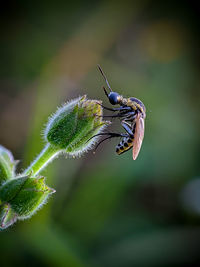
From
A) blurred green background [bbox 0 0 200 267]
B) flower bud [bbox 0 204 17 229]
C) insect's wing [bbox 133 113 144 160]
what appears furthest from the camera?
blurred green background [bbox 0 0 200 267]

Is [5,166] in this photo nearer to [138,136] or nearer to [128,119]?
[138,136]

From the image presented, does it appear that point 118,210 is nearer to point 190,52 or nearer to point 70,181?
point 70,181

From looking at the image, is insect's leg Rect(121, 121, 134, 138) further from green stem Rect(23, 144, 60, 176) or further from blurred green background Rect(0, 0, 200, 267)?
blurred green background Rect(0, 0, 200, 267)

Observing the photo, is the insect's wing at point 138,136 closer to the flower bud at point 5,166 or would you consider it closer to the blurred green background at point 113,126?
the flower bud at point 5,166

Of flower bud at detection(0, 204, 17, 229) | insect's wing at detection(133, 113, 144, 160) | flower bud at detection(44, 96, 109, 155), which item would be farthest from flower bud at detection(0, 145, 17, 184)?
insect's wing at detection(133, 113, 144, 160)

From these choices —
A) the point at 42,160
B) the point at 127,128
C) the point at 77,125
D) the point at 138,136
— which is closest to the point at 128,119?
the point at 127,128

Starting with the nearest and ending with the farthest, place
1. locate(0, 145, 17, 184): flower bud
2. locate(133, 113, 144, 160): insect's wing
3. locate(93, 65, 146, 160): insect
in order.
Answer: locate(0, 145, 17, 184): flower bud, locate(133, 113, 144, 160): insect's wing, locate(93, 65, 146, 160): insect
